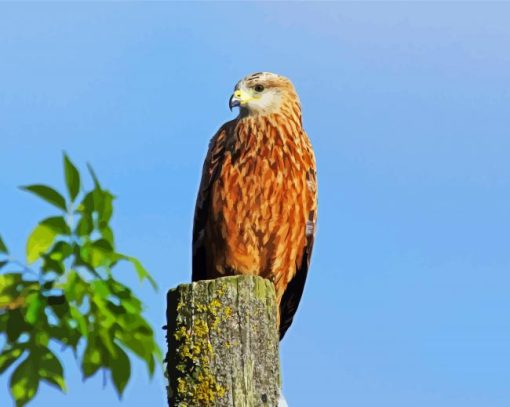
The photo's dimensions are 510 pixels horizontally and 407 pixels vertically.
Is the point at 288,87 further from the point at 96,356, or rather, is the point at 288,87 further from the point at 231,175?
the point at 96,356

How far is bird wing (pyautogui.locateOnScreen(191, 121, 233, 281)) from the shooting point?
547cm

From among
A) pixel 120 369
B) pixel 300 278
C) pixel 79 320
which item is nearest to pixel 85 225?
pixel 79 320

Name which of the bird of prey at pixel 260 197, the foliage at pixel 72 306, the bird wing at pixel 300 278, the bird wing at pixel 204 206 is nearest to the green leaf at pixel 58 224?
the foliage at pixel 72 306

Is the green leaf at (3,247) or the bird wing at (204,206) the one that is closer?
the green leaf at (3,247)

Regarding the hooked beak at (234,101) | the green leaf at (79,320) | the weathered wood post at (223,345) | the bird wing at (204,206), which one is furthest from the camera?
the hooked beak at (234,101)

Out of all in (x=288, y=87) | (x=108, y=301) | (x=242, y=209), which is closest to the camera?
(x=108, y=301)

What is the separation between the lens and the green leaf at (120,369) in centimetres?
367

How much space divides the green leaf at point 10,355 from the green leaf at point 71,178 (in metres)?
0.65

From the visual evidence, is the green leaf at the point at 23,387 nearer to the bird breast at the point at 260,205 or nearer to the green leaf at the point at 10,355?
the green leaf at the point at 10,355

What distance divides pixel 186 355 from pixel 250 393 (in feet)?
0.94

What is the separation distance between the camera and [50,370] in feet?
12.0

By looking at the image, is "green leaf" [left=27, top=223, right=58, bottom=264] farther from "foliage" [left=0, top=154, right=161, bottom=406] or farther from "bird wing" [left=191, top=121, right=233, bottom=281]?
"bird wing" [left=191, top=121, right=233, bottom=281]

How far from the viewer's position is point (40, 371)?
3654mm

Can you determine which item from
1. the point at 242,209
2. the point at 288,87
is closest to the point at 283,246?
the point at 242,209
